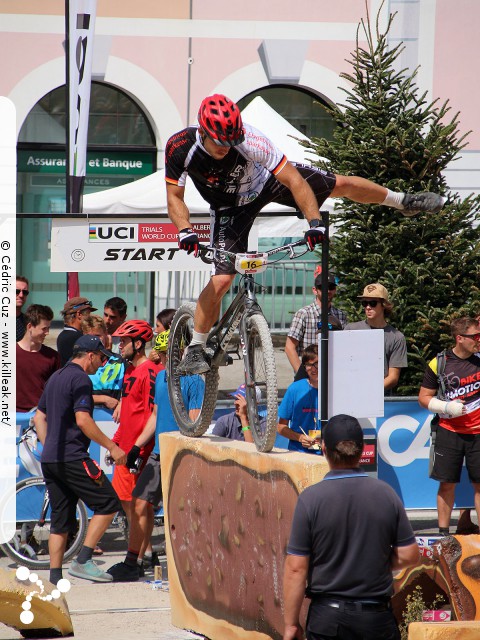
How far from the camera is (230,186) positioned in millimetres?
5953

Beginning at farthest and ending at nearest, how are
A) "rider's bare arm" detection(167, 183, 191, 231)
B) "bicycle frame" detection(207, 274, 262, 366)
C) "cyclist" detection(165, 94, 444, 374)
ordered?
"bicycle frame" detection(207, 274, 262, 366), "rider's bare arm" detection(167, 183, 191, 231), "cyclist" detection(165, 94, 444, 374)

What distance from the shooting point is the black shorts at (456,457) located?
8.08m

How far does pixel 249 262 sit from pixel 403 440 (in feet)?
11.7

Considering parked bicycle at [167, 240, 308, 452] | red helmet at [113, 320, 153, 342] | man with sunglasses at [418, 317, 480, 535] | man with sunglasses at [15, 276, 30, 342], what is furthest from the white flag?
man with sunglasses at [418, 317, 480, 535]

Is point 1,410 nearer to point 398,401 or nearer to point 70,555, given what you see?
point 70,555

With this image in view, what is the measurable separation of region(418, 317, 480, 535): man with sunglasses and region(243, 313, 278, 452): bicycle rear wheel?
8.24 ft

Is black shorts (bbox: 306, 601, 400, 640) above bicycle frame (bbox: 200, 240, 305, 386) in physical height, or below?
below

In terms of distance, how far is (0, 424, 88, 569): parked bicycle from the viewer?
8109mm

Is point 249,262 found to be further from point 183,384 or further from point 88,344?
point 88,344

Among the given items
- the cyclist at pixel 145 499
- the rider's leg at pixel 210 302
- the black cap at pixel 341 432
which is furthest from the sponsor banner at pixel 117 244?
the black cap at pixel 341 432

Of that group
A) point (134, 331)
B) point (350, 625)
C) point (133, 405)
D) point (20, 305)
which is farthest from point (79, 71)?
point (350, 625)

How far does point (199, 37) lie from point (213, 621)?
12380 mm

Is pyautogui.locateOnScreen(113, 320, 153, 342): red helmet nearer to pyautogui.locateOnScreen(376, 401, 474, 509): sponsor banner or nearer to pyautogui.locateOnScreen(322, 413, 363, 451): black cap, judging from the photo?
pyautogui.locateOnScreen(376, 401, 474, 509): sponsor banner

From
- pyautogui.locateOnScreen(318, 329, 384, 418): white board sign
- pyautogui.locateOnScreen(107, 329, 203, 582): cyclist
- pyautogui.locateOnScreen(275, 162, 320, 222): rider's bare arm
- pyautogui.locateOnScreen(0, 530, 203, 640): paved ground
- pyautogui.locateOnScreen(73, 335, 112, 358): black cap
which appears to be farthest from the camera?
pyautogui.locateOnScreen(107, 329, 203, 582): cyclist
